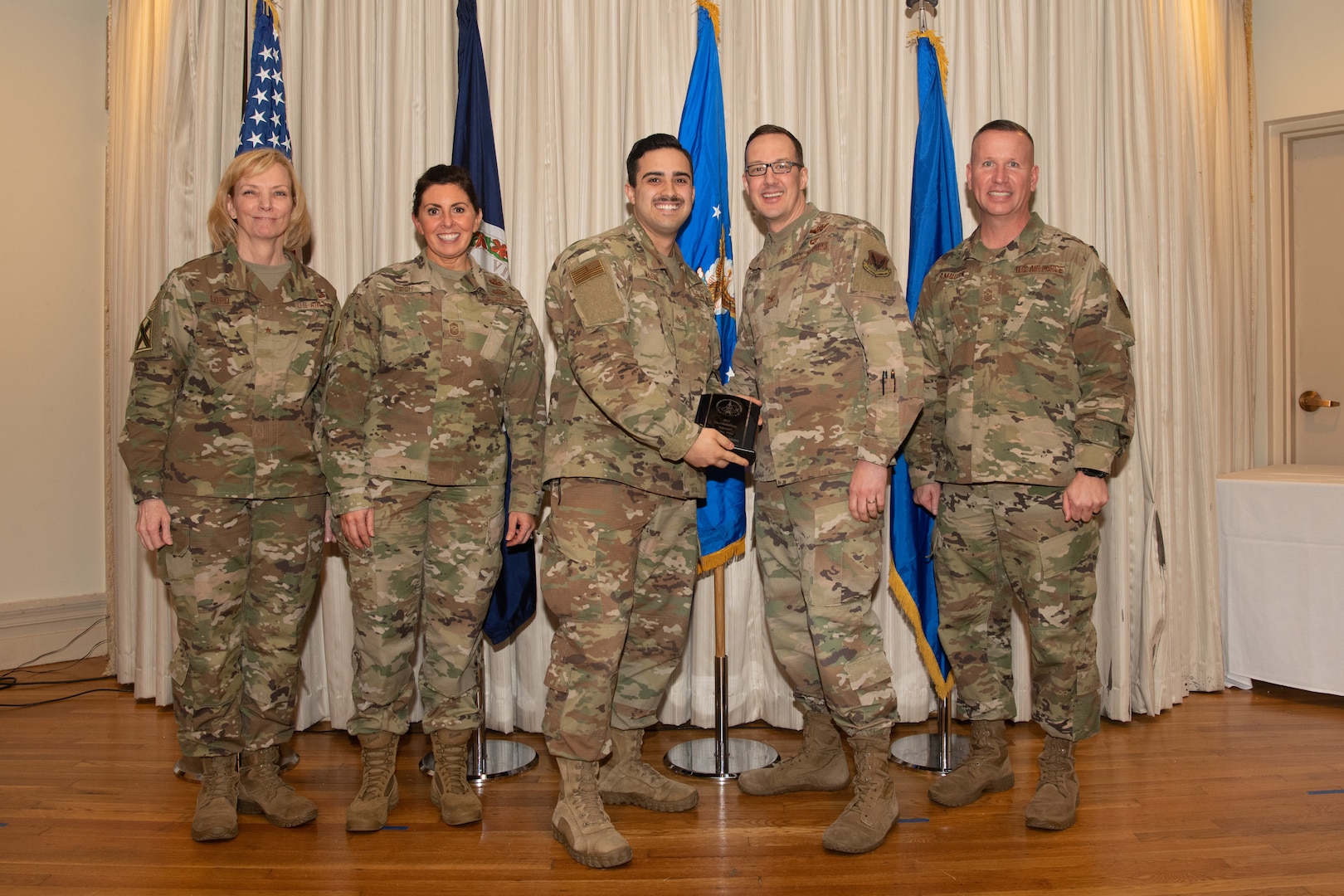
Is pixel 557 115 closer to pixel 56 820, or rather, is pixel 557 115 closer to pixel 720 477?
pixel 720 477

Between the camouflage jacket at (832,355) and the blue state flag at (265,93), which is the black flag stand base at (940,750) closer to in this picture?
the camouflage jacket at (832,355)

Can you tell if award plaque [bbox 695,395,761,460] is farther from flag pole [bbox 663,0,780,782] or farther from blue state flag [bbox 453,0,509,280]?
blue state flag [bbox 453,0,509,280]

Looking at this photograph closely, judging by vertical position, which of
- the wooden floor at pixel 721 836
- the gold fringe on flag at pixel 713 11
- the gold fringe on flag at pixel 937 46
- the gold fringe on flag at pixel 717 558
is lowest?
the wooden floor at pixel 721 836

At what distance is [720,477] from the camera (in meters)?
3.19

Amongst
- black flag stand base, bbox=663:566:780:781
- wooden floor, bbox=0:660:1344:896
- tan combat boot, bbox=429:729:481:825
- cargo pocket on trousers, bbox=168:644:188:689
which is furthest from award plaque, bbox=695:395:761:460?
cargo pocket on trousers, bbox=168:644:188:689

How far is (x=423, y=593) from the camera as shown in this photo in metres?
2.77

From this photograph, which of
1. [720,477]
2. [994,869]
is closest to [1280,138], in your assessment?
[720,477]

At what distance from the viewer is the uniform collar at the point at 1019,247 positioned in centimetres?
276

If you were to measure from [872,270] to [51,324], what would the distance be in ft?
13.7

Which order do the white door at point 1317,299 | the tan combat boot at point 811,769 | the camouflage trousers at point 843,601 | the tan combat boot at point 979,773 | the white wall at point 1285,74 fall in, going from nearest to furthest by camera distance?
the camouflage trousers at point 843,601
the tan combat boot at point 979,773
the tan combat boot at point 811,769
the white wall at point 1285,74
the white door at point 1317,299

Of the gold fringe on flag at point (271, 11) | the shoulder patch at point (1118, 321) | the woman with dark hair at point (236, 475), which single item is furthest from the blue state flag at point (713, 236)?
the gold fringe on flag at point (271, 11)

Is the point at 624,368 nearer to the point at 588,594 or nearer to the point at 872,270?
the point at 588,594

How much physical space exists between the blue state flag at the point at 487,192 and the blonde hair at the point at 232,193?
0.59 m

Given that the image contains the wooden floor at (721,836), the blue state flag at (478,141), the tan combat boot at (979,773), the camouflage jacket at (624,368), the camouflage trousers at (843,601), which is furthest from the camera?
the blue state flag at (478,141)
